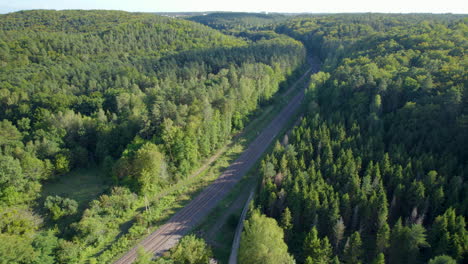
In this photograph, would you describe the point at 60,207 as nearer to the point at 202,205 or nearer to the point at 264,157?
the point at 202,205

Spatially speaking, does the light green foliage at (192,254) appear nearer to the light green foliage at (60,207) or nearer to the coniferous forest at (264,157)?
the coniferous forest at (264,157)

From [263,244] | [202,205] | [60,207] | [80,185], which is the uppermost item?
[263,244]

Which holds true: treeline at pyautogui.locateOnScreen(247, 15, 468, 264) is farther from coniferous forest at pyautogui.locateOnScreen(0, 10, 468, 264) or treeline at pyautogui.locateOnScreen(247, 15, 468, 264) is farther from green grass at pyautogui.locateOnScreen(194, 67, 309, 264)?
green grass at pyautogui.locateOnScreen(194, 67, 309, 264)

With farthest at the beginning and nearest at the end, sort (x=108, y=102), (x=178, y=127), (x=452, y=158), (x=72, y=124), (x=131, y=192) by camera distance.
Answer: (x=108, y=102) → (x=72, y=124) → (x=178, y=127) → (x=131, y=192) → (x=452, y=158)

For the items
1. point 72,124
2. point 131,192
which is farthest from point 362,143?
point 72,124

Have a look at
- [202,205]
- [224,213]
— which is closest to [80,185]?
[202,205]

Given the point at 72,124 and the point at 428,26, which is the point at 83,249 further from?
the point at 428,26
